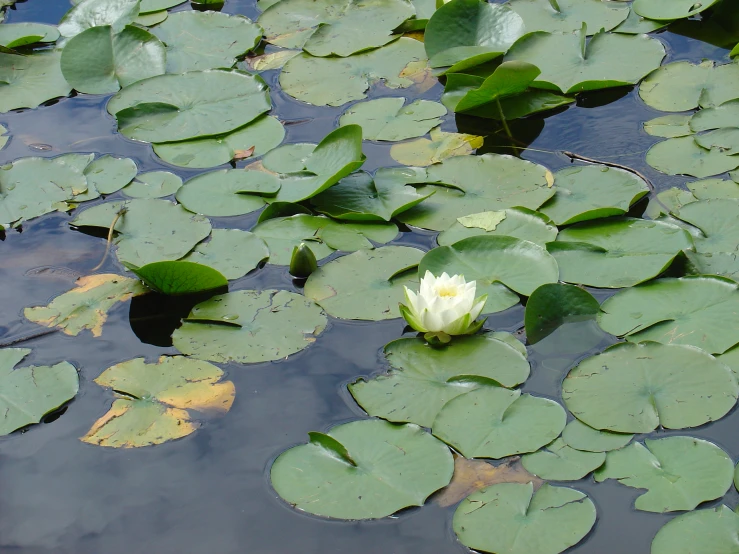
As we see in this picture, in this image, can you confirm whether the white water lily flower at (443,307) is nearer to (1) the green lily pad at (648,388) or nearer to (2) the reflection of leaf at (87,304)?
(1) the green lily pad at (648,388)

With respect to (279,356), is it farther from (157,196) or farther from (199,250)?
(157,196)

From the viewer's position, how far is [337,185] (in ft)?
10.2

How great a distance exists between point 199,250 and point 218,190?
0.37 m

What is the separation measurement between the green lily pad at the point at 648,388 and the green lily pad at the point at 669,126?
4.20 feet

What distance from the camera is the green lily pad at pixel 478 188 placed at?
2979 millimetres

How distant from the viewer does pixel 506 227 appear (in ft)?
9.32

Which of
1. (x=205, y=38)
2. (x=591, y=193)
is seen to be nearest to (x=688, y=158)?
(x=591, y=193)

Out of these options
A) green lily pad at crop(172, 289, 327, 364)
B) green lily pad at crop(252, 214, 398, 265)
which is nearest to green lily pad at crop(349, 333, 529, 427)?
green lily pad at crop(172, 289, 327, 364)

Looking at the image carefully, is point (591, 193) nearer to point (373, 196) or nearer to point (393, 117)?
point (373, 196)

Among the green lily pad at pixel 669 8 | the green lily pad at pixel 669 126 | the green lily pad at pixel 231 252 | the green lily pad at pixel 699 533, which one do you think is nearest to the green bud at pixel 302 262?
the green lily pad at pixel 231 252

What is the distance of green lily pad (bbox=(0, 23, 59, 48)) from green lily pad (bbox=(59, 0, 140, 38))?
7cm

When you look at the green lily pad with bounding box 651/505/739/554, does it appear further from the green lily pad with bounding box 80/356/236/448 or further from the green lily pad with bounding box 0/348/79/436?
the green lily pad with bounding box 0/348/79/436

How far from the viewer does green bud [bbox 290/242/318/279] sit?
2.72m

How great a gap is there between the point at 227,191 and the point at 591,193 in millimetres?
1408
